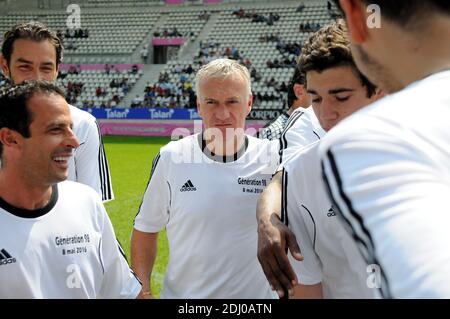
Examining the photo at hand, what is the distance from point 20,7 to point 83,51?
8.58m

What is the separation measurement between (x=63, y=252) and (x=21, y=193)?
29cm

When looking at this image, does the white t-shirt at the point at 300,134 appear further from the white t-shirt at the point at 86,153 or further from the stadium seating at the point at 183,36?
the stadium seating at the point at 183,36

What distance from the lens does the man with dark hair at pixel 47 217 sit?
2.00m

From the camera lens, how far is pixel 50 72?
11.9 ft

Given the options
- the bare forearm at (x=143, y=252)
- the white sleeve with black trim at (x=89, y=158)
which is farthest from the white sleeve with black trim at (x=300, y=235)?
the white sleeve with black trim at (x=89, y=158)

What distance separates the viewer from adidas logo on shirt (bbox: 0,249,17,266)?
1.98 m

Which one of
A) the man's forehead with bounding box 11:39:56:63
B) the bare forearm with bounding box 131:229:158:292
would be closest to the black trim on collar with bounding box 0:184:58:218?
the bare forearm with bounding box 131:229:158:292

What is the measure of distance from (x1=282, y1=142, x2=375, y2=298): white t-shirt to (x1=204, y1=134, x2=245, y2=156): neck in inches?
38.7

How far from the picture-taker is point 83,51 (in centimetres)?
3469

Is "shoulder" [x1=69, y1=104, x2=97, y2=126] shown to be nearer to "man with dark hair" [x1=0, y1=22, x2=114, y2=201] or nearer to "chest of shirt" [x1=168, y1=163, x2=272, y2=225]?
"man with dark hair" [x1=0, y1=22, x2=114, y2=201]

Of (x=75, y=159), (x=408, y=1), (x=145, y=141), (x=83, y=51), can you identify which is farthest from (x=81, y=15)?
(x=408, y=1)

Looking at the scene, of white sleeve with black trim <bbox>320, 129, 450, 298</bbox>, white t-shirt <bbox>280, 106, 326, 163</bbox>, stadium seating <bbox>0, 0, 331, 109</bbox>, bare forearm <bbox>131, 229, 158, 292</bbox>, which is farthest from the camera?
stadium seating <bbox>0, 0, 331, 109</bbox>

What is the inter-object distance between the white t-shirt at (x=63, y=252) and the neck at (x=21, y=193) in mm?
28
